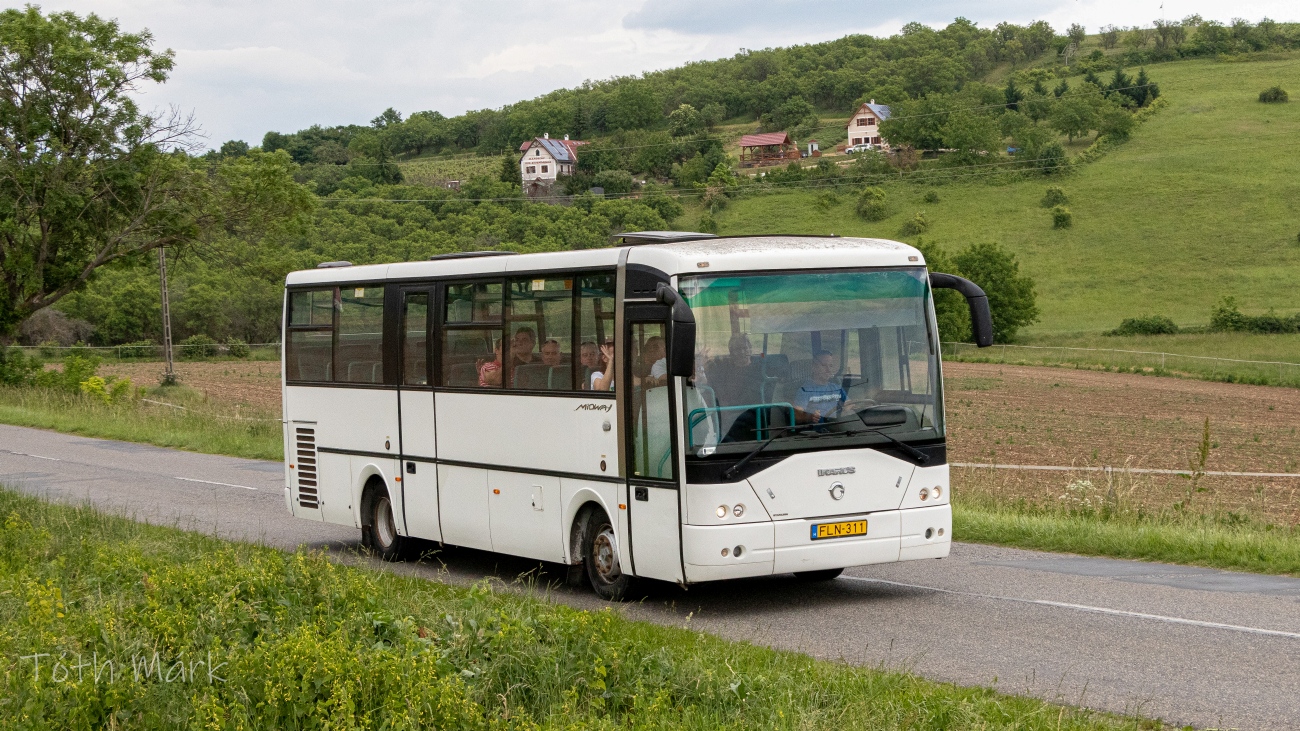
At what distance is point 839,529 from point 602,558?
2.03 m

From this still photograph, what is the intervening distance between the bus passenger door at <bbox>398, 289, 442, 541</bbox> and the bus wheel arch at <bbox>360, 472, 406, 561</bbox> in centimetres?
49

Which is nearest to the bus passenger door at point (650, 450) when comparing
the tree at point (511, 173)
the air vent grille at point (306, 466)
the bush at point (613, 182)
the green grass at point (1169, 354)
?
the air vent grille at point (306, 466)

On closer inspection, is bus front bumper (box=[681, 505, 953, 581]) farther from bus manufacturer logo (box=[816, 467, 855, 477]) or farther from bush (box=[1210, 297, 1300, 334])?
bush (box=[1210, 297, 1300, 334])

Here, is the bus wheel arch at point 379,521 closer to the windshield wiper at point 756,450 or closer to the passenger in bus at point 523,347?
the passenger in bus at point 523,347

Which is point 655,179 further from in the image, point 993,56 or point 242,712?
point 242,712

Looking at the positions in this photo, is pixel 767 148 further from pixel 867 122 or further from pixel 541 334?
pixel 541 334

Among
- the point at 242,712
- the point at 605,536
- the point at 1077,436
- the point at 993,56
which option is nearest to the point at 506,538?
the point at 605,536

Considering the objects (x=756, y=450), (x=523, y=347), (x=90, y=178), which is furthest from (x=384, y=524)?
(x=90, y=178)

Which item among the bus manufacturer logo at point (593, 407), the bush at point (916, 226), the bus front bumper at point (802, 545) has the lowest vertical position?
the bus front bumper at point (802, 545)

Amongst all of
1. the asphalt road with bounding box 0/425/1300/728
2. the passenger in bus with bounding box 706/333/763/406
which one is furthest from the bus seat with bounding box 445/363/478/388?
the passenger in bus with bounding box 706/333/763/406

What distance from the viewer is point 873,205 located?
116 metres

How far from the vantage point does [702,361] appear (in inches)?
394

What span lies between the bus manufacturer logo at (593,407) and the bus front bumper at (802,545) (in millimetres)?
1288

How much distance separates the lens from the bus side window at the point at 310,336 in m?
14.5
